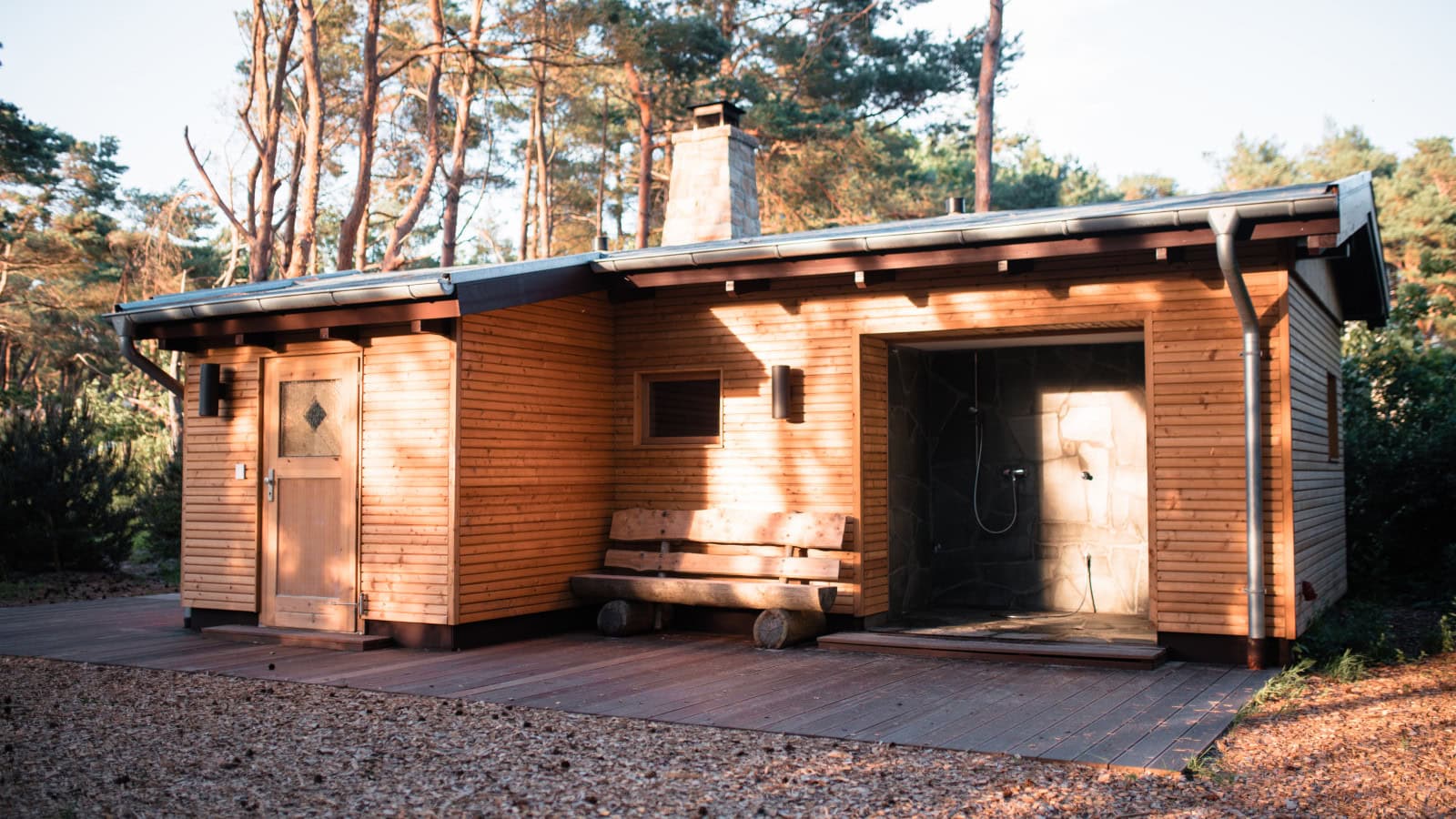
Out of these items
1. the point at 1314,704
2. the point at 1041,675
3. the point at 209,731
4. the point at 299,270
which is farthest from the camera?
the point at 299,270

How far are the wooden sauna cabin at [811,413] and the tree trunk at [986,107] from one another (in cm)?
786

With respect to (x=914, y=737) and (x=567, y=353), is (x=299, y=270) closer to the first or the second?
(x=567, y=353)

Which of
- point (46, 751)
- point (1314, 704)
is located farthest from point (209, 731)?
point (1314, 704)

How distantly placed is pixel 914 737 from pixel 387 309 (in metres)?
4.57

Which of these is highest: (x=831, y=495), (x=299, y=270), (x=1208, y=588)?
(x=299, y=270)

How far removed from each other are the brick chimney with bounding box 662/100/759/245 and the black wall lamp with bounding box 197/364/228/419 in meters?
4.31

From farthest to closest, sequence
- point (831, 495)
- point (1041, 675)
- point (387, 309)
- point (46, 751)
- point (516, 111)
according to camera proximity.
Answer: point (516, 111) → point (831, 495) → point (387, 309) → point (1041, 675) → point (46, 751)

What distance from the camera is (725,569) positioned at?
8547 mm

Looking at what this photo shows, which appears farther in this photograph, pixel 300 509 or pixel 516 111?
pixel 516 111

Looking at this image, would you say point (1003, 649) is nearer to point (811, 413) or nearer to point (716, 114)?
point (811, 413)

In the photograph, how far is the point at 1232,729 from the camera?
5.33 m

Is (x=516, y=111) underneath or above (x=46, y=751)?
above

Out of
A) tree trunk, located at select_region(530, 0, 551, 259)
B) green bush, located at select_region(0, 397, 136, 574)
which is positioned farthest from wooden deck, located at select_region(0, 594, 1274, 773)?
tree trunk, located at select_region(530, 0, 551, 259)

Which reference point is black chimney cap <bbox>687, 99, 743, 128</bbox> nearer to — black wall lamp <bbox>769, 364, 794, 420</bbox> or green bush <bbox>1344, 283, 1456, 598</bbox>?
black wall lamp <bbox>769, 364, 794, 420</bbox>
